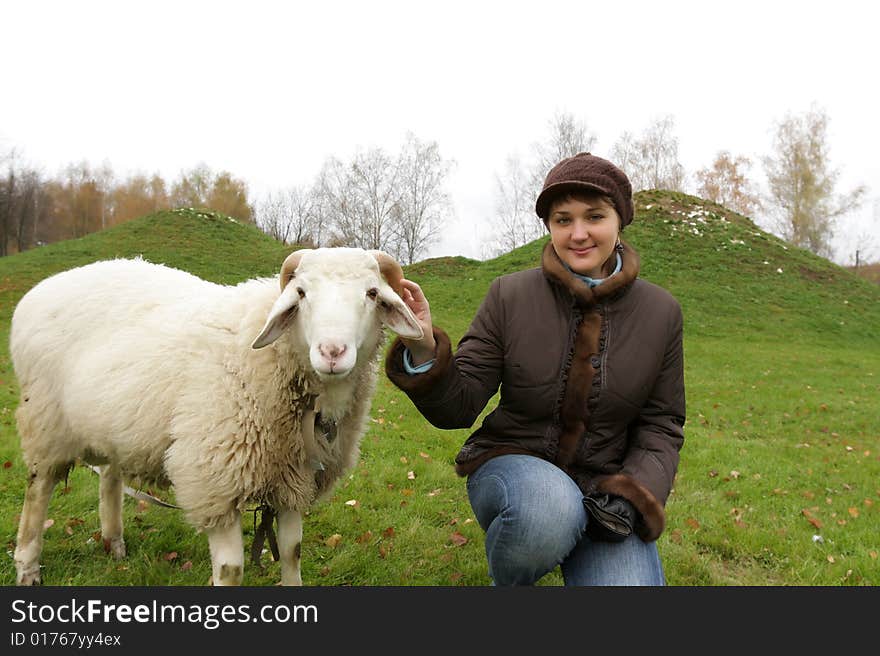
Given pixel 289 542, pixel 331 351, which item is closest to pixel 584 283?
pixel 331 351

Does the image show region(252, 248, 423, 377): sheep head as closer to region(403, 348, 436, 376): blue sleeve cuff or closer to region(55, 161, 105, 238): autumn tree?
region(403, 348, 436, 376): blue sleeve cuff

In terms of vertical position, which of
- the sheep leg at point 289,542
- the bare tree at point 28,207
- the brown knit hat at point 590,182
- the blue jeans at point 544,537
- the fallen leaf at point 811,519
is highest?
the bare tree at point 28,207

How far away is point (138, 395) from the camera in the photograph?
102 inches

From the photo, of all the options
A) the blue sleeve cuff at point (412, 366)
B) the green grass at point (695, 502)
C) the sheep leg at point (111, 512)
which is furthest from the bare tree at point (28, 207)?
the blue sleeve cuff at point (412, 366)

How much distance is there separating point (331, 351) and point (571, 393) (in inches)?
40.5

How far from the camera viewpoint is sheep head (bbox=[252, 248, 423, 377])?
204 centimetres

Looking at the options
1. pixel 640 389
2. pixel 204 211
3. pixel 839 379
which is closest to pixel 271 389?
pixel 640 389

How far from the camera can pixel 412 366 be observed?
2334 mm

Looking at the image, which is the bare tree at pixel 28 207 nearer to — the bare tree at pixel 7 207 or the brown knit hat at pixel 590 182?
the bare tree at pixel 7 207

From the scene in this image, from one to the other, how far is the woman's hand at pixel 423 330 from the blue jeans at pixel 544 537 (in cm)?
58

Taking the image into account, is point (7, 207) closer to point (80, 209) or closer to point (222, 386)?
point (80, 209)

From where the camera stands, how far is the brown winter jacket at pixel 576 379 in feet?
7.68
